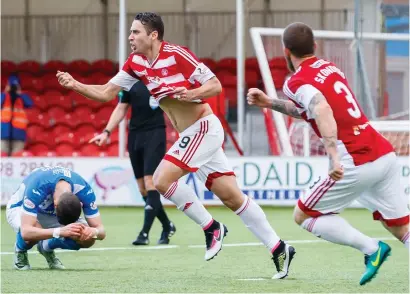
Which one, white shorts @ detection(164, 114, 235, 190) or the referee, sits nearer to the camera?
white shorts @ detection(164, 114, 235, 190)

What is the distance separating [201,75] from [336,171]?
6.67 feet

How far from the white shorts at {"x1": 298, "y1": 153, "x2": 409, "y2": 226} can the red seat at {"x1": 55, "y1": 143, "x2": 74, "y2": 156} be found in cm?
1293

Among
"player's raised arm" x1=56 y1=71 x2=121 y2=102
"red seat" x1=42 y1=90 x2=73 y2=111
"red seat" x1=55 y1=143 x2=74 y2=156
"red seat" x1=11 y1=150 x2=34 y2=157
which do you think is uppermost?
"player's raised arm" x1=56 y1=71 x2=121 y2=102

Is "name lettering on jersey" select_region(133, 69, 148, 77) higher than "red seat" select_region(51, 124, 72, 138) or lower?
higher

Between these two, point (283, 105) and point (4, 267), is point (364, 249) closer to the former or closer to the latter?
point (283, 105)

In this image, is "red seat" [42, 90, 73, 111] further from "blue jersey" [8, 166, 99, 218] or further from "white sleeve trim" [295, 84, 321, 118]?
"white sleeve trim" [295, 84, 321, 118]

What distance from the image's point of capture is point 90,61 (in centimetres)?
2392

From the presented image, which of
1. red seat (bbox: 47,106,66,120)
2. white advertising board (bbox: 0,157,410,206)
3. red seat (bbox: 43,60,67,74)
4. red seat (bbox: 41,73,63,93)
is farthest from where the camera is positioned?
red seat (bbox: 43,60,67,74)

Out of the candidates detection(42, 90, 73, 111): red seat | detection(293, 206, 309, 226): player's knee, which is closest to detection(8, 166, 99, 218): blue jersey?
detection(293, 206, 309, 226): player's knee

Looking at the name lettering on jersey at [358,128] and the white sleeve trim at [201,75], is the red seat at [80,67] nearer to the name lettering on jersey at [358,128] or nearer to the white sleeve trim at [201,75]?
the white sleeve trim at [201,75]

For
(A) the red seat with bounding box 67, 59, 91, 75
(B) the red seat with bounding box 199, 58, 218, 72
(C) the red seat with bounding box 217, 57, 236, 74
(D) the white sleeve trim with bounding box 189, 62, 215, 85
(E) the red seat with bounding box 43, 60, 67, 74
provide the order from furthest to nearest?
(E) the red seat with bounding box 43, 60, 67, 74
(A) the red seat with bounding box 67, 59, 91, 75
(C) the red seat with bounding box 217, 57, 236, 74
(B) the red seat with bounding box 199, 58, 218, 72
(D) the white sleeve trim with bounding box 189, 62, 215, 85

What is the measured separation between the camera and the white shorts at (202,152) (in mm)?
8844

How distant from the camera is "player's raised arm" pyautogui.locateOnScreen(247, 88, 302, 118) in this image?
7.75m

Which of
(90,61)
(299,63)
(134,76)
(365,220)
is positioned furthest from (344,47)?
(299,63)
